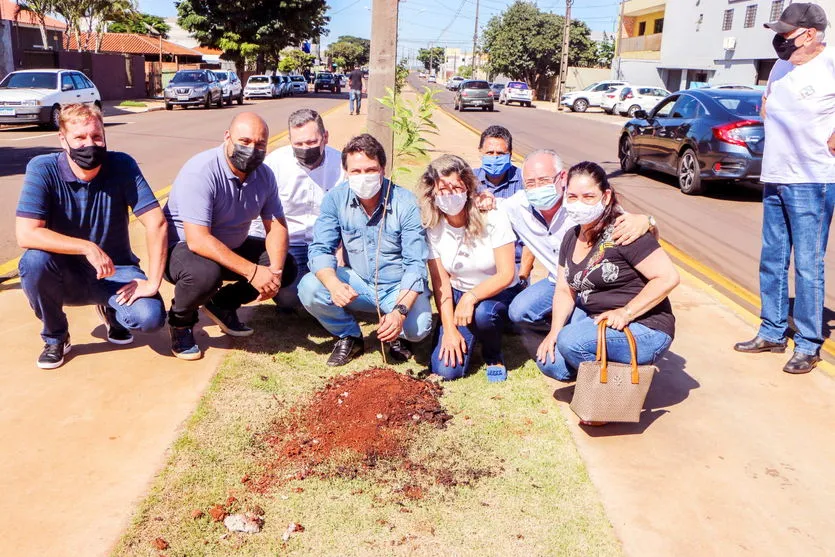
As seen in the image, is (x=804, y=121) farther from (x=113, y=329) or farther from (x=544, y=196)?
(x=113, y=329)

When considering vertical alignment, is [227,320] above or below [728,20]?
below

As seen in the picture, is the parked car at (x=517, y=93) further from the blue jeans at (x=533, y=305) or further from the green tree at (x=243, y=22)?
the blue jeans at (x=533, y=305)

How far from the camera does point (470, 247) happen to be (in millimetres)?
4535

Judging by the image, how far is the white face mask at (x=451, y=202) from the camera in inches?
170

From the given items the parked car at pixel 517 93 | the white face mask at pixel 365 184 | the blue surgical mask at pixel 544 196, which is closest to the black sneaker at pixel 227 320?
the white face mask at pixel 365 184

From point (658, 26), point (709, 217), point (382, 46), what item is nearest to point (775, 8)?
point (658, 26)

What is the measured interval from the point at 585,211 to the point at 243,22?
48824 millimetres

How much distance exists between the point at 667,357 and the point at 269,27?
47502mm

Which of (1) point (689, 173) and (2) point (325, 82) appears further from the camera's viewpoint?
(2) point (325, 82)

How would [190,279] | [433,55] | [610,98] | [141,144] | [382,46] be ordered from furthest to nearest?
[433,55]
[610,98]
[141,144]
[382,46]
[190,279]

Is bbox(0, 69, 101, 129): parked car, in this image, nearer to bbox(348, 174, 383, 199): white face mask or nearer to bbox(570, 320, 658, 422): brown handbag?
bbox(348, 174, 383, 199): white face mask

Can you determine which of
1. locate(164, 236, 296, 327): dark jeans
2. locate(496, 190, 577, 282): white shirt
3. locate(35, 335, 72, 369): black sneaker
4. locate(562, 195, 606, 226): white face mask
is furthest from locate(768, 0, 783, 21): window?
locate(35, 335, 72, 369): black sneaker

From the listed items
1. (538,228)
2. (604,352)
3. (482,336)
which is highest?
(538,228)

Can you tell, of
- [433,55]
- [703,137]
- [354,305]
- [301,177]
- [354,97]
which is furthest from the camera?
[433,55]
